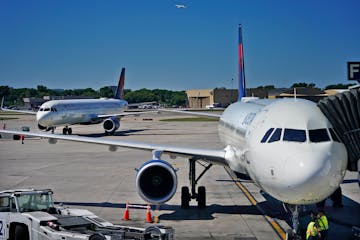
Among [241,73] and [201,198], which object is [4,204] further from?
[241,73]

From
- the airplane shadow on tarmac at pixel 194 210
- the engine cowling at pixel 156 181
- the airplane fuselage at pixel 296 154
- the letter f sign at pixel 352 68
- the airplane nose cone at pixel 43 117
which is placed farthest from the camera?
the airplane nose cone at pixel 43 117

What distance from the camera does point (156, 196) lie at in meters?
14.2

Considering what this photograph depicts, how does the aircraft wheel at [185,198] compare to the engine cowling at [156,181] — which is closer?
the engine cowling at [156,181]

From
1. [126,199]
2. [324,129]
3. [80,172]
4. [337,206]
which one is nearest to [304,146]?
[324,129]

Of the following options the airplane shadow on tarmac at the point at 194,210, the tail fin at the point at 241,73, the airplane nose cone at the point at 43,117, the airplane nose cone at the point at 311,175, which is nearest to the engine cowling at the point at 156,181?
the airplane shadow on tarmac at the point at 194,210

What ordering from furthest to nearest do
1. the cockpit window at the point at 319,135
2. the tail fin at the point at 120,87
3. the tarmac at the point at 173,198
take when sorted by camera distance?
the tail fin at the point at 120,87 → the tarmac at the point at 173,198 → the cockpit window at the point at 319,135

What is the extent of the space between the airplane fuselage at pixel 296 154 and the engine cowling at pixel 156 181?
318cm

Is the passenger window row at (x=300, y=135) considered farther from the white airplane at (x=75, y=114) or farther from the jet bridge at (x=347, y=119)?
the white airplane at (x=75, y=114)

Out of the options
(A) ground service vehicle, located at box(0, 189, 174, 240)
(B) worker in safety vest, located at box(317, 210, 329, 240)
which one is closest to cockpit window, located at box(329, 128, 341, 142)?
(B) worker in safety vest, located at box(317, 210, 329, 240)

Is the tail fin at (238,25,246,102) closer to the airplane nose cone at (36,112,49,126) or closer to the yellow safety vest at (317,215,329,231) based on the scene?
the yellow safety vest at (317,215,329,231)

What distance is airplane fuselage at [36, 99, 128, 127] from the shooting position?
43.5 meters

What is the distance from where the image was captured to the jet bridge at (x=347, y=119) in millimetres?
10789

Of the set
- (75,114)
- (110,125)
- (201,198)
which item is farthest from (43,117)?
(201,198)

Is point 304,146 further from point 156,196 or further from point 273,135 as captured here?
point 156,196
